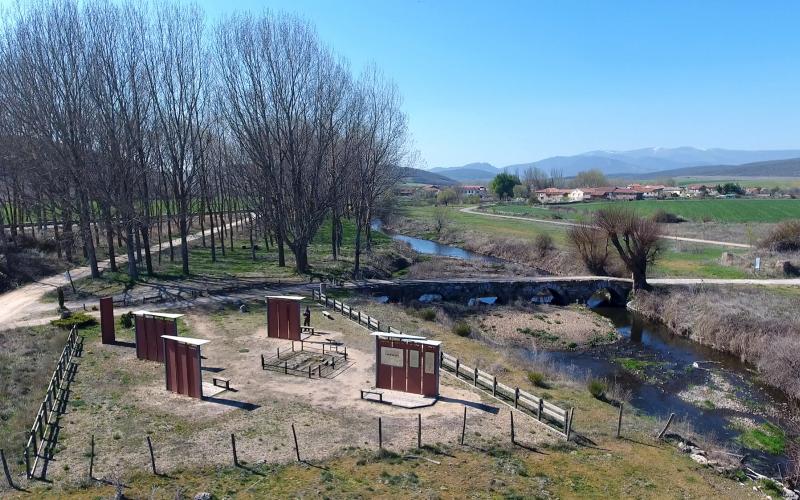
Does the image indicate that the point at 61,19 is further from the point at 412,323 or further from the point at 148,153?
the point at 412,323

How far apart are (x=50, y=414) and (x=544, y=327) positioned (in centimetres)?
3390

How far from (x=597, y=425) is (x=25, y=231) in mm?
62703

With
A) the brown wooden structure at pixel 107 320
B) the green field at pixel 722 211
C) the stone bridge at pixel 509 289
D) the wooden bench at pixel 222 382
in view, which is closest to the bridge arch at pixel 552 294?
the stone bridge at pixel 509 289

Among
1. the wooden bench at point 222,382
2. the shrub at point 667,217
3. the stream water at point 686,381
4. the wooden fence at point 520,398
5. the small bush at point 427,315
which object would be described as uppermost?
the shrub at point 667,217

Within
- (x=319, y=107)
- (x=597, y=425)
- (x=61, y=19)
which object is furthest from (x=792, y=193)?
(x=61, y=19)

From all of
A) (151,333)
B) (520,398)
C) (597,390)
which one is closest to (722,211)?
(597,390)

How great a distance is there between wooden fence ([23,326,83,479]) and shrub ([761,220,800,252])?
235ft

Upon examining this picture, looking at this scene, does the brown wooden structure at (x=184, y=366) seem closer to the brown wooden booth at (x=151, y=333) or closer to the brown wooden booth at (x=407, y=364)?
the brown wooden booth at (x=151, y=333)

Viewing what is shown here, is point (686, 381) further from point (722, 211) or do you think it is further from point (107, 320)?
point (722, 211)

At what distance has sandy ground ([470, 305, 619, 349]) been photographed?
40.0 meters

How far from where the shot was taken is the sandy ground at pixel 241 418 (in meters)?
18.6

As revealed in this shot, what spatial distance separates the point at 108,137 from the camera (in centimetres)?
4344

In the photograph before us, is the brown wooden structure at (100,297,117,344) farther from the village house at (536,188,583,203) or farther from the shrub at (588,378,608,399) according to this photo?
the village house at (536,188,583,203)

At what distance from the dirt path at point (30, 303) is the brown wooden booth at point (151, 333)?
11380 mm
